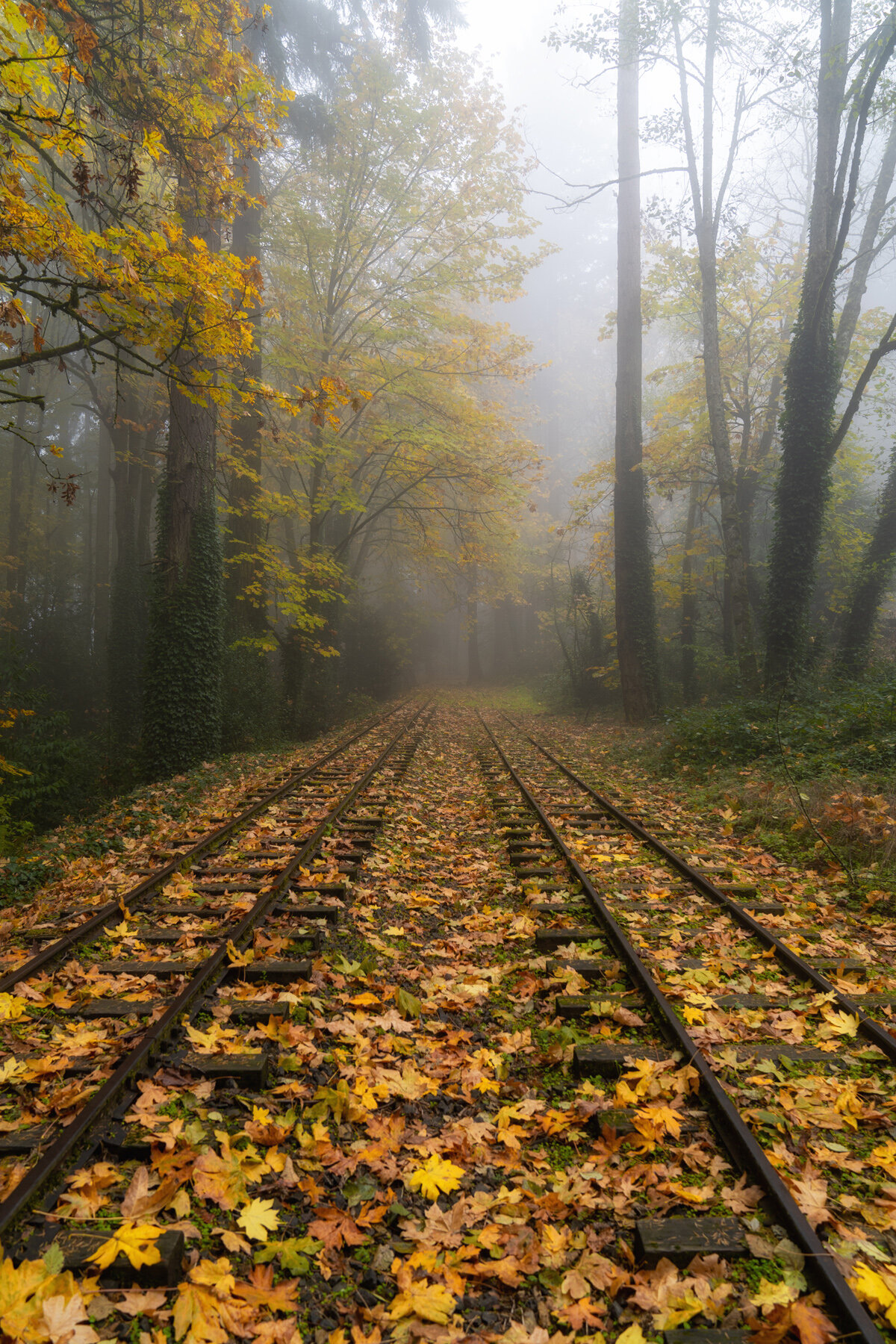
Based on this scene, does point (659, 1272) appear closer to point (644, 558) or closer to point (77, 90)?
point (77, 90)

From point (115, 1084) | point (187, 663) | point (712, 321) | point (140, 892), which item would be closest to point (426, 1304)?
point (115, 1084)

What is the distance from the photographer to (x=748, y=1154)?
2.43 m

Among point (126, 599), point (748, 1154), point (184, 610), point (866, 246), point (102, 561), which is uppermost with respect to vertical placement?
point (866, 246)

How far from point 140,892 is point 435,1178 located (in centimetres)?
325

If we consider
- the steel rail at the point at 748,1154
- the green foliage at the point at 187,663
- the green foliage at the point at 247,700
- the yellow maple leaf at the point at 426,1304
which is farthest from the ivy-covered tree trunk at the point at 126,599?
the yellow maple leaf at the point at 426,1304

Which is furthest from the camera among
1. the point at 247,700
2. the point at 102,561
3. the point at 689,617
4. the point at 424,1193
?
the point at 102,561

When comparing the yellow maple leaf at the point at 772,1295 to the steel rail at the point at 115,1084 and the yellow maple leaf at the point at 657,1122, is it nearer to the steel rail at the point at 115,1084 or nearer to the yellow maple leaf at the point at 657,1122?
the yellow maple leaf at the point at 657,1122

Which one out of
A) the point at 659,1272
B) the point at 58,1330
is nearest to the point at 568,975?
the point at 659,1272

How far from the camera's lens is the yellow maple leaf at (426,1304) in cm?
195

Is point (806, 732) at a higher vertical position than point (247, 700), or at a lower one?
lower

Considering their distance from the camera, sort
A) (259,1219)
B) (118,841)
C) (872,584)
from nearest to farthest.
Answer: (259,1219) → (118,841) → (872,584)

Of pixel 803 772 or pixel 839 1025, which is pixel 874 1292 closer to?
pixel 839 1025

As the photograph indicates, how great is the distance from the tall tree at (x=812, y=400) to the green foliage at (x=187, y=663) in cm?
954

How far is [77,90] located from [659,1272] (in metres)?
12.6
